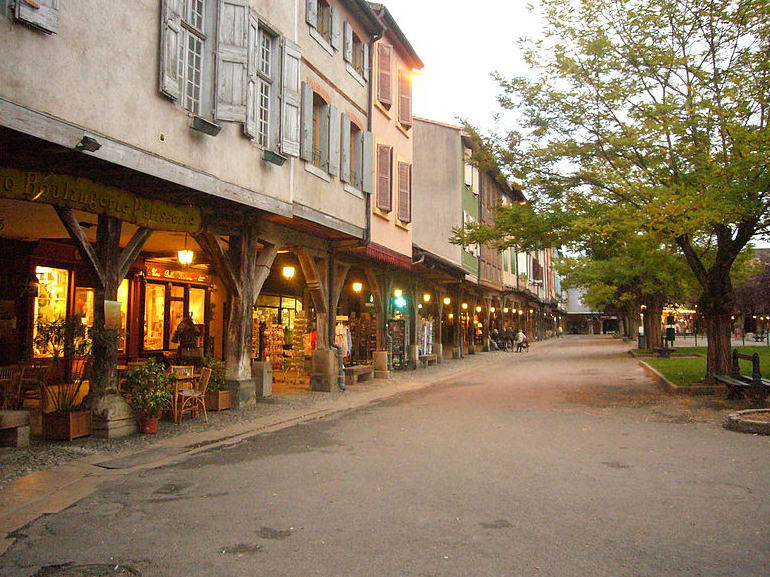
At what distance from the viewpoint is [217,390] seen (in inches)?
468

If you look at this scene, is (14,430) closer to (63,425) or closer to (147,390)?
(63,425)

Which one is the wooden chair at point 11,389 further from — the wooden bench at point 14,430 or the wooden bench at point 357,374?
the wooden bench at point 357,374

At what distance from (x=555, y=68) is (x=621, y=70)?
151 centimetres

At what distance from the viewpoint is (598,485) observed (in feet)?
21.2

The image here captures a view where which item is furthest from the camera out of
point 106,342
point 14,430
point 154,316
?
point 154,316

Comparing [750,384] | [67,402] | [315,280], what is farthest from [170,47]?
[750,384]

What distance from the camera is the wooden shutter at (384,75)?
1844 cm

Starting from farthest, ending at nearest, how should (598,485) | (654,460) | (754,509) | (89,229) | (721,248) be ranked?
(721,248), (89,229), (654,460), (598,485), (754,509)

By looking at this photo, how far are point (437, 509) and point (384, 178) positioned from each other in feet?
43.4

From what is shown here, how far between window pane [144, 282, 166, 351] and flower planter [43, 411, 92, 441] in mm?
9417

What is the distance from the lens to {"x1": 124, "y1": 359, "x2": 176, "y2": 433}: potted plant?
31.0 feet

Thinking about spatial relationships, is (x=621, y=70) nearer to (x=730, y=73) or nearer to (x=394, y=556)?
(x=730, y=73)

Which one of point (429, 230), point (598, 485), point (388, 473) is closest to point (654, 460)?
point (598, 485)

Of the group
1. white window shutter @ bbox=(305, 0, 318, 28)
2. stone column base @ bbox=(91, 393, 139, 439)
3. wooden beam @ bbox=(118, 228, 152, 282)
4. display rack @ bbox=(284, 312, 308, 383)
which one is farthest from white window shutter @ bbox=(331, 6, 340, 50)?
stone column base @ bbox=(91, 393, 139, 439)
